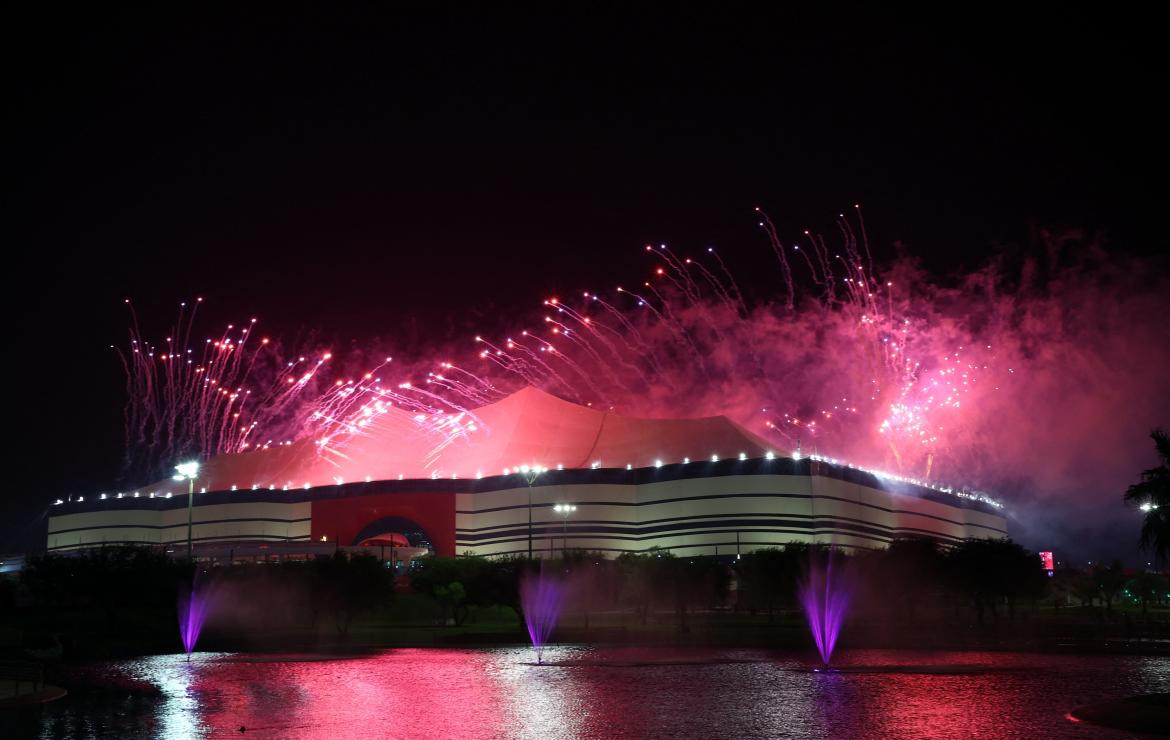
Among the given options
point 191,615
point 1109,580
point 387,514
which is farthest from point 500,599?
point 387,514

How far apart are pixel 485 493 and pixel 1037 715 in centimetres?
8424

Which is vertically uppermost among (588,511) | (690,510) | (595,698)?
(588,511)

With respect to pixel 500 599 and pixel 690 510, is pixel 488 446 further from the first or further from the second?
pixel 500 599

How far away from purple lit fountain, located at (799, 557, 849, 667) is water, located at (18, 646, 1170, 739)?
43.4 ft

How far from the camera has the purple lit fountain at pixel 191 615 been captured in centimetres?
5019

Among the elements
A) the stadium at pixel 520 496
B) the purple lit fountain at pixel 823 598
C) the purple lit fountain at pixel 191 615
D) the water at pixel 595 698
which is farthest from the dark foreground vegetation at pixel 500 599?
the stadium at pixel 520 496

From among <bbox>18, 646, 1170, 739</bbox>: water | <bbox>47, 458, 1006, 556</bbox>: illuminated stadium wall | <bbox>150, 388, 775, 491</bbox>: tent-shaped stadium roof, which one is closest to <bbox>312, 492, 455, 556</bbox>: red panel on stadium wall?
<bbox>47, 458, 1006, 556</bbox>: illuminated stadium wall

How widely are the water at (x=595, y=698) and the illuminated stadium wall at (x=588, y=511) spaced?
5728 cm

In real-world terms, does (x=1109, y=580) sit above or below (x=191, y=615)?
below

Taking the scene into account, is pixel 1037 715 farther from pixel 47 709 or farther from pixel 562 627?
pixel 562 627

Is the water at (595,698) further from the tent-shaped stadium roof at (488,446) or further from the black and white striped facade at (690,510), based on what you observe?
the tent-shaped stadium roof at (488,446)

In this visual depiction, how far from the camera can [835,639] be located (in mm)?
44000

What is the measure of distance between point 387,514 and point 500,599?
49.0 meters

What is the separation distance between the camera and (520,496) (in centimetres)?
10212
